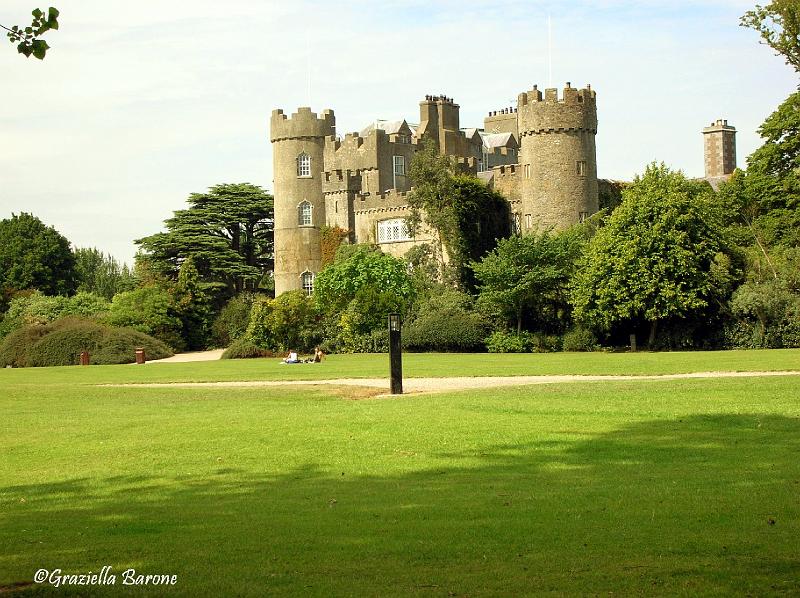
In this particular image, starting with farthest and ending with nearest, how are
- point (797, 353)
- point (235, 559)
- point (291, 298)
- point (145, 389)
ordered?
point (291, 298) → point (797, 353) → point (145, 389) → point (235, 559)

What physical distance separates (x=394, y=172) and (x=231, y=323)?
43.7 feet

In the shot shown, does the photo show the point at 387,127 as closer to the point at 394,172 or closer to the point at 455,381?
the point at 394,172

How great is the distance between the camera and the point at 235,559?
30.1 ft

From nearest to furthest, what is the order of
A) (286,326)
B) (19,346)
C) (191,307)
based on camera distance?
(19,346), (286,326), (191,307)

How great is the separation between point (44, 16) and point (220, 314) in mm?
57265

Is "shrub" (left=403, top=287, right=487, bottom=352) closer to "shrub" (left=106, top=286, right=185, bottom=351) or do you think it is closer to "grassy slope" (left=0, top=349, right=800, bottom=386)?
"grassy slope" (left=0, top=349, right=800, bottom=386)

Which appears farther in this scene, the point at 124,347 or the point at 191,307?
the point at 191,307

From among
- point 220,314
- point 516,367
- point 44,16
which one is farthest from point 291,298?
point 44,16

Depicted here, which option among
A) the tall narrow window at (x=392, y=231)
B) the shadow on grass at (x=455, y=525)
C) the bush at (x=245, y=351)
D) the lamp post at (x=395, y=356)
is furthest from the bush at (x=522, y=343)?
the shadow on grass at (x=455, y=525)

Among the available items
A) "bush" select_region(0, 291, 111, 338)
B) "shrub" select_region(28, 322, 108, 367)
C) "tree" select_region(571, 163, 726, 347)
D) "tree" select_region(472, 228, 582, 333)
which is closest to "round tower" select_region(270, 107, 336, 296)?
"bush" select_region(0, 291, 111, 338)

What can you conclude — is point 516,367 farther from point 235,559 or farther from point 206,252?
point 206,252

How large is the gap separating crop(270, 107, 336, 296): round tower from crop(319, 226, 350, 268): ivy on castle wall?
41cm

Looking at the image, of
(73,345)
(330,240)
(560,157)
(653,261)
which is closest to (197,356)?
(73,345)

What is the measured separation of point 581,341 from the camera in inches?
1961
